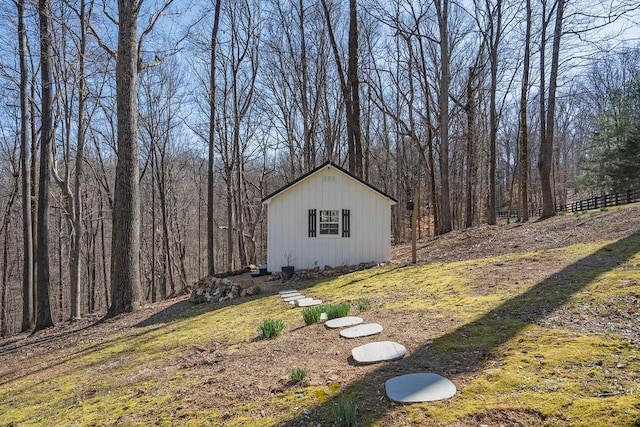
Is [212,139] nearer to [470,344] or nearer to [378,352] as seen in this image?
[378,352]

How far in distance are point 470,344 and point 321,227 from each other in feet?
26.2

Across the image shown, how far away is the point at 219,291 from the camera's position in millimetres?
9359

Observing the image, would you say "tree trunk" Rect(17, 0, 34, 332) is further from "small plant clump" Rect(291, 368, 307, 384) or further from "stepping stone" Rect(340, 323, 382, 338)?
"small plant clump" Rect(291, 368, 307, 384)

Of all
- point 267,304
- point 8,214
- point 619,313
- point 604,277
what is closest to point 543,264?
point 604,277

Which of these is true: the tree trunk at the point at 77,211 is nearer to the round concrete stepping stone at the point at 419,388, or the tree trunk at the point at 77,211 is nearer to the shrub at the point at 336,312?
the shrub at the point at 336,312

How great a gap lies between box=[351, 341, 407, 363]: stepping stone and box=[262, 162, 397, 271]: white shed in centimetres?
751

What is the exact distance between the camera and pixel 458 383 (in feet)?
8.04

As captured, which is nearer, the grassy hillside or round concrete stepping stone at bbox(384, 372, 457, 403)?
the grassy hillside

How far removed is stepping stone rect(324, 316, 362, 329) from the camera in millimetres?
4266

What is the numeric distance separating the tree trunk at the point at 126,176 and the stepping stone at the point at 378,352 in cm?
626

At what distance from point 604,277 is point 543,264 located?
1.53 m

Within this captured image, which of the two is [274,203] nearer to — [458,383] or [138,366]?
[138,366]

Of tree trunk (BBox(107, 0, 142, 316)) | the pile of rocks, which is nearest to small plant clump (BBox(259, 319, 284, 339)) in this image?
the pile of rocks

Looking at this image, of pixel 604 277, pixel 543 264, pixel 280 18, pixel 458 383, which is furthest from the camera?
pixel 280 18
